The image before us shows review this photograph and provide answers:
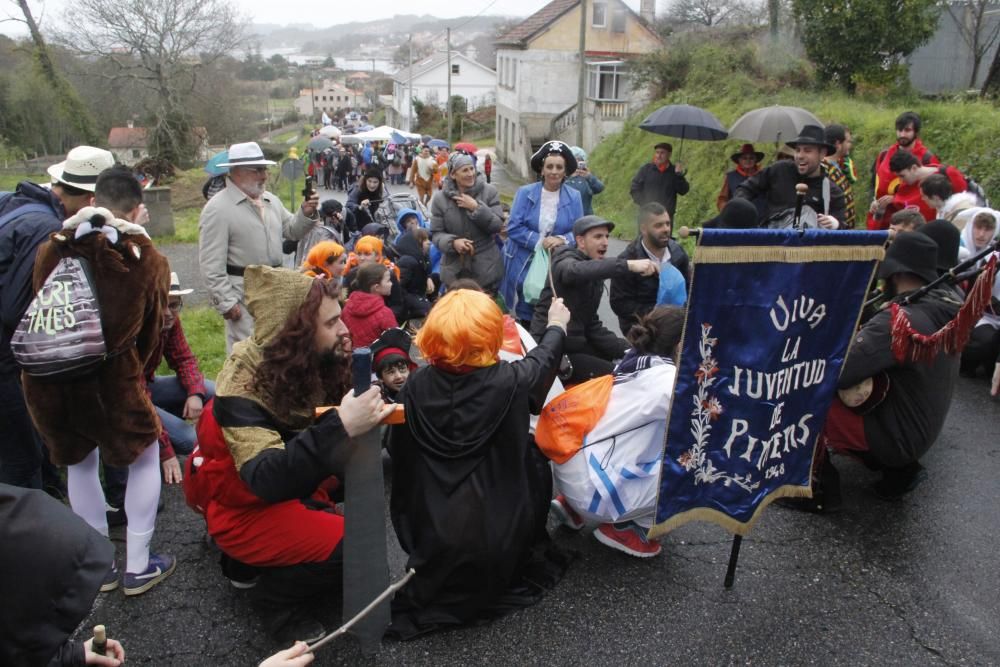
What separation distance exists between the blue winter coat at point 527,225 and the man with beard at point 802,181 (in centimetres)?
171

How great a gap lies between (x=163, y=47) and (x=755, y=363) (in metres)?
41.5

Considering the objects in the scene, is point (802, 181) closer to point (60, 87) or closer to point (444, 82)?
point (60, 87)

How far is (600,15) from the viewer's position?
40.3 meters

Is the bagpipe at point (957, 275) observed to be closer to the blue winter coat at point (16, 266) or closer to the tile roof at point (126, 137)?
the blue winter coat at point (16, 266)

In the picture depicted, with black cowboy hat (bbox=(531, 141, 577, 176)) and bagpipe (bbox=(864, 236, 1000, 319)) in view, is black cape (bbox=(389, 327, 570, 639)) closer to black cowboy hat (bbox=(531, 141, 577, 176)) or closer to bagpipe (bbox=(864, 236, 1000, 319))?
bagpipe (bbox=(864, 236, 1000, 319))

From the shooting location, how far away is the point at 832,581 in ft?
10.6

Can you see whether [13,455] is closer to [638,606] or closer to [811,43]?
[638,606]

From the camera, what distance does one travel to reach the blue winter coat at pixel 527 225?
555cm

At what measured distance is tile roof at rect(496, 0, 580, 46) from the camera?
3828 centimetres

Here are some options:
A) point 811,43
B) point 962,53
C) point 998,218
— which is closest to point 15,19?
point 811,43

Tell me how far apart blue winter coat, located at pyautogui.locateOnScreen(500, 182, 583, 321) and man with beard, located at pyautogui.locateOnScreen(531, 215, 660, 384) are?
0.92 meters

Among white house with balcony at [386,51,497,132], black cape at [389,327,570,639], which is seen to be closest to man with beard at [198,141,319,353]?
black cape at [389,327,570,639]

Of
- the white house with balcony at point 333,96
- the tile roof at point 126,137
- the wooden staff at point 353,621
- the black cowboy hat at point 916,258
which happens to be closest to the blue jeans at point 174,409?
the wooden staff at point 353,621

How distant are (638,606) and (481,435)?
112 centimetres
